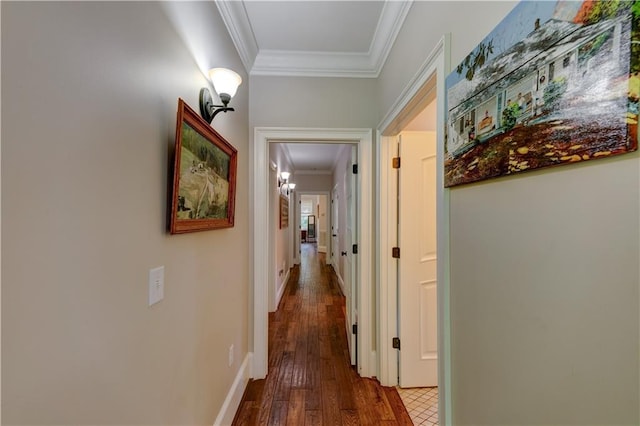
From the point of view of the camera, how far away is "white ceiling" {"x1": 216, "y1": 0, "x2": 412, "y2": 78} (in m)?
1.64

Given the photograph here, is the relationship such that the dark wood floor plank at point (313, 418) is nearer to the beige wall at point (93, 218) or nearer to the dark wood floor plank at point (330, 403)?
the dark wood floor plank at point (330, 403)

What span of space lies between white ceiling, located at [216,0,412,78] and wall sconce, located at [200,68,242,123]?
1.63 ft

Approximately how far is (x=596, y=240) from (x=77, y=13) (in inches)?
48.8

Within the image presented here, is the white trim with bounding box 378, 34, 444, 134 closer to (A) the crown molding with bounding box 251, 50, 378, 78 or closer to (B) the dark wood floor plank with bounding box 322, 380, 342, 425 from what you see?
(A) the crown molding with bounding box 251, 50, 378, 78

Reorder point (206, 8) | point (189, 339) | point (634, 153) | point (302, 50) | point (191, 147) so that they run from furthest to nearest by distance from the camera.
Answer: point (302, 50)
point (206, 8)
point (189, 339)
point (191, 147)
point (634, 153)

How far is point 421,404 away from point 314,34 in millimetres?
2681

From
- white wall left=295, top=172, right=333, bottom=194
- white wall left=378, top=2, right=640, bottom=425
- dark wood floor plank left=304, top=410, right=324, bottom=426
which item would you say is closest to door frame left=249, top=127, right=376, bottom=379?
dark wood floor plank left=304, top=410, right=324, bottom=426

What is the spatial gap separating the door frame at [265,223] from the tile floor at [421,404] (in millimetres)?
298

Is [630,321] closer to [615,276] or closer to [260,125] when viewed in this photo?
[615,276]

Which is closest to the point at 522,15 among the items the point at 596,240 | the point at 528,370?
the point at 596,240

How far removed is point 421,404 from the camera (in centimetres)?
191

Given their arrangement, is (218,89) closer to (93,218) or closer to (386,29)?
(93,218)

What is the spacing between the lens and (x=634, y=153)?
1.58ft

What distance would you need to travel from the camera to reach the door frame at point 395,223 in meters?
1.08
